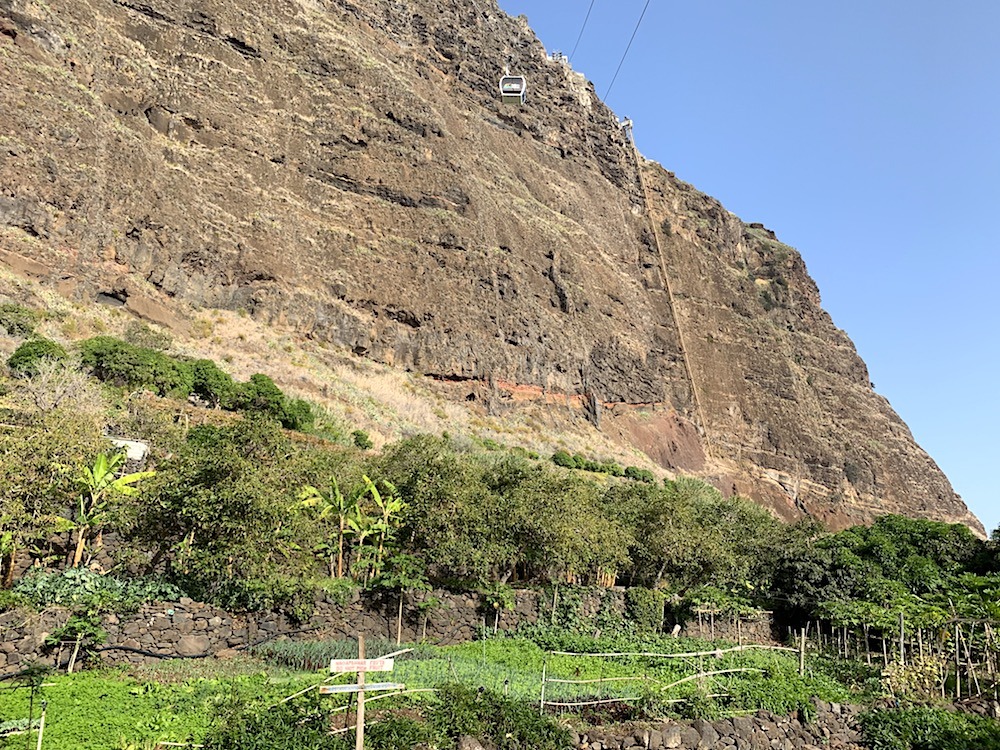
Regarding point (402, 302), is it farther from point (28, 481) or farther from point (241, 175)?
point (28, 481)

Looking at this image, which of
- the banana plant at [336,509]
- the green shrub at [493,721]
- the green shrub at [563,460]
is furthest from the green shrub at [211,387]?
the green shrub at [493,721]

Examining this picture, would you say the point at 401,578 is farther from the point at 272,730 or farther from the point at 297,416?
the point at 297,416

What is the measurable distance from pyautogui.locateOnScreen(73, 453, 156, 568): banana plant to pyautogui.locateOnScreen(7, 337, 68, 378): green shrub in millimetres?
14266

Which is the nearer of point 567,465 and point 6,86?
point 6,86

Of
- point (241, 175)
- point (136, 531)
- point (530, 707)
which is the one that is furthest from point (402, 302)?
point (530, 707)

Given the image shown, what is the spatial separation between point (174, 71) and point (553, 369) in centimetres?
4256

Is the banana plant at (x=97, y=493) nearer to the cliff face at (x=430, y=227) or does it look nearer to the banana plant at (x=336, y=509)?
the banana plant at (x=336, y=509)

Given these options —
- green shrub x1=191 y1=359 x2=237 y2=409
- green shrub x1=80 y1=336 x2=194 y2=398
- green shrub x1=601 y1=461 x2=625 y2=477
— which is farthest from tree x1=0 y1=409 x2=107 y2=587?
green shrub x1=601 y1=461 x2=625 y2=477

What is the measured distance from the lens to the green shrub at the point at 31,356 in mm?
28781

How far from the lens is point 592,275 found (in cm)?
8038

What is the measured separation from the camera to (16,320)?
109ft

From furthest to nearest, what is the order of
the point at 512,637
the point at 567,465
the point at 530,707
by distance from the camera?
1. the point at 567,465
2. the point at 512,637
3. the point at 530,707

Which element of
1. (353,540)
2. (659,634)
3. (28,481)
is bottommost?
(659,634)

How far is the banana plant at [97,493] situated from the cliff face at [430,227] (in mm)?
27982
